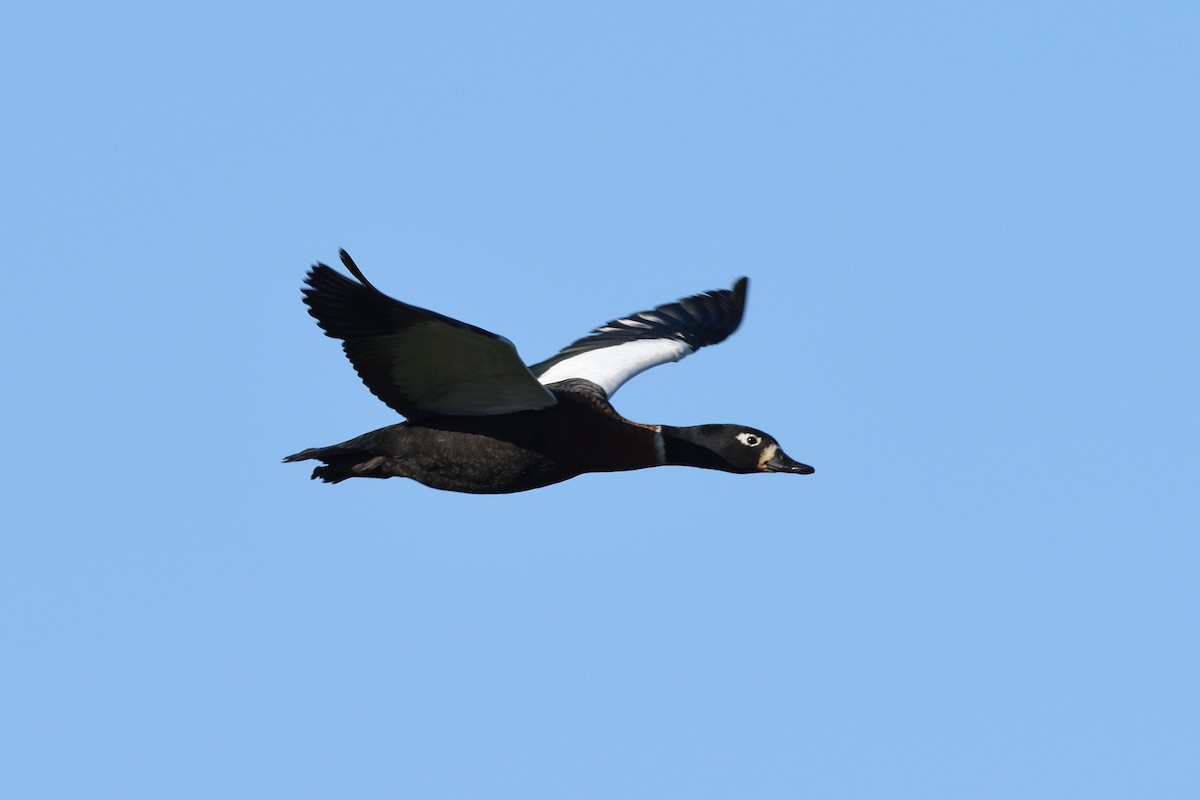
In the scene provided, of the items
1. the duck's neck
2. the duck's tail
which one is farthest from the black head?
the duck's tail

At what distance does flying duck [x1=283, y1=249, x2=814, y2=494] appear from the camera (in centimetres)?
1062

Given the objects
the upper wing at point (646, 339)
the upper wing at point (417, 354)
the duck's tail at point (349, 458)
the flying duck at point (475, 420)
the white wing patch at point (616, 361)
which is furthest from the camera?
the upper wing at point (646, 339)

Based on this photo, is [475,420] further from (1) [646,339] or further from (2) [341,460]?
(1) [646,339]

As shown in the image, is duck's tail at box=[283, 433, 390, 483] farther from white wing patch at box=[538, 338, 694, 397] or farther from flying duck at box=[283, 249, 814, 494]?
white wing patch at box=[538, 338, 694, 397]

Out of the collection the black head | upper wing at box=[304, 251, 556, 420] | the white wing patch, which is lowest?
the black head

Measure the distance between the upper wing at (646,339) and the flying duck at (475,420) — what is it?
0.11 metres

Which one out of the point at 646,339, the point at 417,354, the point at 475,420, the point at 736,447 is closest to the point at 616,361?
the point at 646,339

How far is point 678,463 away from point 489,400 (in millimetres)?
1876

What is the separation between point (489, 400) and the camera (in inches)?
451

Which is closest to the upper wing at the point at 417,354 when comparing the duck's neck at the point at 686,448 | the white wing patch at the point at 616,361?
the duck's neck at the point at 686,448

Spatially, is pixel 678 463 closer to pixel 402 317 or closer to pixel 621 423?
pixel 621 423

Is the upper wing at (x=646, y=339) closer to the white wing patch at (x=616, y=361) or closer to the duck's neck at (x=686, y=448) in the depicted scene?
the white wing patch at (x=616, y=361)

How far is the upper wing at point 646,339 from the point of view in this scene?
13.8 metres

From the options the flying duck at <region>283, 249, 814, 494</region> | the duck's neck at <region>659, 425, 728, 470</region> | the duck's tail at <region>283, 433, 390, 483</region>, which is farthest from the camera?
the duck's neck at <region>659, 425, 728, 470</region>
